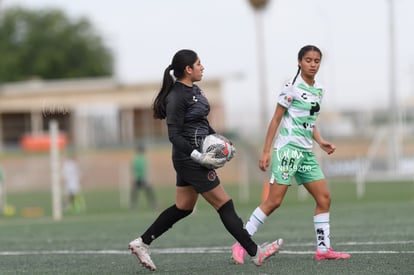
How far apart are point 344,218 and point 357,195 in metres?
14.8

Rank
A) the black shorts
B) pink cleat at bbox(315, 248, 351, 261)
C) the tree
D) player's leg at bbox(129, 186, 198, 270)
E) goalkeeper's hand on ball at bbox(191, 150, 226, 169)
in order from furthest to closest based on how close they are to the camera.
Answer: the tree, pink cleat at bbox(315, 248, 351, 261), player's leg at bbox(129, 186, 198, 270), the black shorts, goalkeeper's hand on ball at bbox(191, 150, 226, 169)

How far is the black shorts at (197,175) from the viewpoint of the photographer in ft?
27.6

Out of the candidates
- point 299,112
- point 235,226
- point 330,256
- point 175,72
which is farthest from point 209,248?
point 175,72

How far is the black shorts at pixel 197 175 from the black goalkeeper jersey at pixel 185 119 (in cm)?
7

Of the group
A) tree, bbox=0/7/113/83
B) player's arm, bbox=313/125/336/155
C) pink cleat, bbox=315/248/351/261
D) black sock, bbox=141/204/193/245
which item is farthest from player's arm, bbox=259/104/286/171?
tree, bbox=0/7/113/83

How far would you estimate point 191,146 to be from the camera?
834 centimetres

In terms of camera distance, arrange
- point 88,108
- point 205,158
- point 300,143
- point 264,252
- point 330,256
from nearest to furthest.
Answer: point 205,158, point 264,252, point 330,256, point 300,143, point 88,108

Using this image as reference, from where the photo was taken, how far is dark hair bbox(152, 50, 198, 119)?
8.51 metres

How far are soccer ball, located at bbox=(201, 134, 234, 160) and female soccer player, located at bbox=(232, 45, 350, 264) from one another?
25.6 inches

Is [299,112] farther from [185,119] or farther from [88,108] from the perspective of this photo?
[88,108]

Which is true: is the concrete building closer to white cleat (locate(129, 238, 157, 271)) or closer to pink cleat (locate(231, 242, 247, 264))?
pink cleat (locate(231, 242, 247, 264))

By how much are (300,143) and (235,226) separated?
1126mm

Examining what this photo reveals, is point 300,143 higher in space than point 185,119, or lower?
lower

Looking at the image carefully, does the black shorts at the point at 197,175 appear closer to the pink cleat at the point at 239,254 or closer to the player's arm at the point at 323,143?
the pink cleat at the point at 239,254
